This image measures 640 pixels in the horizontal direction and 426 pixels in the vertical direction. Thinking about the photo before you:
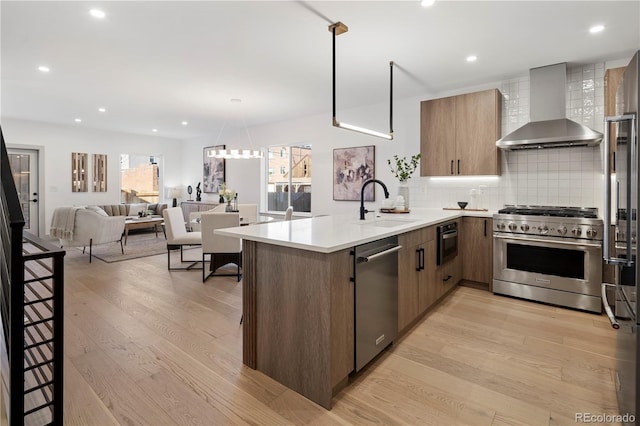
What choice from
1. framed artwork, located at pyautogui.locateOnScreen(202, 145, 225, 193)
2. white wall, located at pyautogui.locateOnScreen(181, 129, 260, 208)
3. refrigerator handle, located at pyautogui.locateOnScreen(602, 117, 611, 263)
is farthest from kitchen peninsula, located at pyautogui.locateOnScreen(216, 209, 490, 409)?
framed artwork, located at pyautogui.locateOnScreen(202, 145, 225, 193)

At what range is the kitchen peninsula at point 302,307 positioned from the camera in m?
1.72

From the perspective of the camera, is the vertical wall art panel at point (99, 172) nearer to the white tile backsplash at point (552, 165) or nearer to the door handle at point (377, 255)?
the white tile backsplash at point (552, 165)

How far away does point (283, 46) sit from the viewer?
3168 mm

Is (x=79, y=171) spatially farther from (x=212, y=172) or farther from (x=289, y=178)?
(x=289, y=178)

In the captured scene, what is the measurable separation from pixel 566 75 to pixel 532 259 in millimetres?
2113

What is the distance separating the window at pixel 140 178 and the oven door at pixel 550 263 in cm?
876

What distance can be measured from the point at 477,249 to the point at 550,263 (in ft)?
2.32

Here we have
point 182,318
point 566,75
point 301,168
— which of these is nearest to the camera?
point 182,318

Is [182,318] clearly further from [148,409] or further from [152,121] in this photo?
[152,121]

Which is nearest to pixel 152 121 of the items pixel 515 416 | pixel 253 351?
pixel 253 351

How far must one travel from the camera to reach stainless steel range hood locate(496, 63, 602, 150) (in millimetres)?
3351

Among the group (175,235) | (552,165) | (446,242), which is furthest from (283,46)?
(552,165)

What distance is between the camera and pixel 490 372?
2084 millimetres

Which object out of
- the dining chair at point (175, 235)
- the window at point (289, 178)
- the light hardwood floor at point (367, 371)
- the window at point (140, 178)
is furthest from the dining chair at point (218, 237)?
the window at point (140, 178)
